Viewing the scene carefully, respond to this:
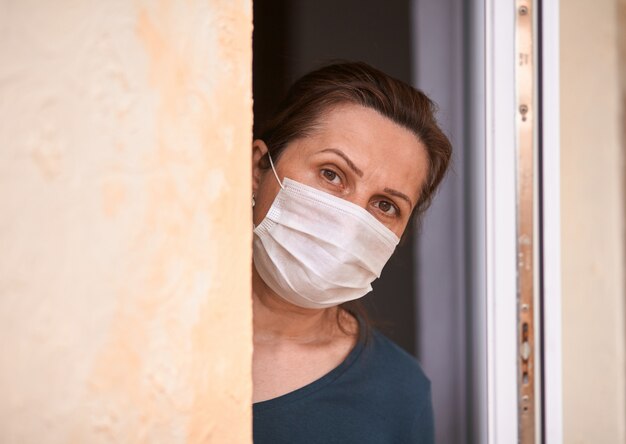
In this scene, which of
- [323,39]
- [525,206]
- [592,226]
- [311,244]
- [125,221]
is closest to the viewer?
[125,221]

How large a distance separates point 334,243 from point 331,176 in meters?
0.17

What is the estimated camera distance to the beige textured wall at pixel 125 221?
47 centimetres

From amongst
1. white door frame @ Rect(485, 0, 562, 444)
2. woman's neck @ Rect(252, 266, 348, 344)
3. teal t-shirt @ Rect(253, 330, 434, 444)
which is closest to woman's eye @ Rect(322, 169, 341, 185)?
woman's neck @ Rect(252, 266, 348, 344)

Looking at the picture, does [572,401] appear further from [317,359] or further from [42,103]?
[42,103]

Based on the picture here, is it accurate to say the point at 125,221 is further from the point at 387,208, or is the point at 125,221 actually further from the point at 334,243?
the point at 387,208

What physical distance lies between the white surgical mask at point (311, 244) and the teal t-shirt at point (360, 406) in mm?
246

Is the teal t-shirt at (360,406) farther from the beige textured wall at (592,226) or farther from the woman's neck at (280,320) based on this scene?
the beige textured wall at (592,226)

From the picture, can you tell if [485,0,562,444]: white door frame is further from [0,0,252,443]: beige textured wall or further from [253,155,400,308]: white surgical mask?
[0,0,252,443]: beige textured wall

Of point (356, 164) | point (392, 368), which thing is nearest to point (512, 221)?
point (356, 164)

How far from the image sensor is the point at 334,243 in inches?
45.8

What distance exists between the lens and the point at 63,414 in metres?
0.49

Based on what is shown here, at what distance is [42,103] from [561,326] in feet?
4.08

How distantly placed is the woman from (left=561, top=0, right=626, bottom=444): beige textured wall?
1.09 feet

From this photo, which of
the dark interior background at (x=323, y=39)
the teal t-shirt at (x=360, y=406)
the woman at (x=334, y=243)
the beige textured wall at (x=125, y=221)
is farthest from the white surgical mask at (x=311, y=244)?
the dark interior background at (x=323, y=39)
